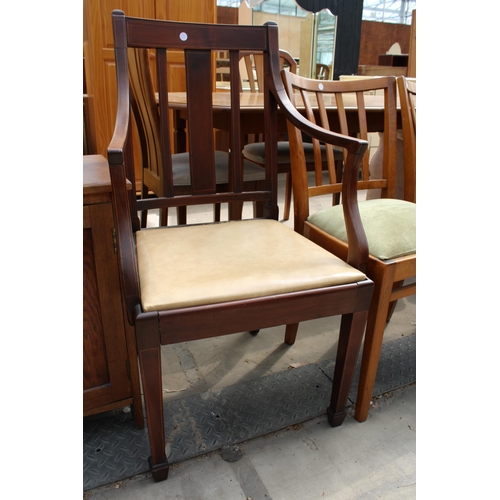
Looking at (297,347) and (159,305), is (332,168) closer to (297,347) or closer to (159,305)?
(297,347)

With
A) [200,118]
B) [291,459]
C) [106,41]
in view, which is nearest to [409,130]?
[200,118]

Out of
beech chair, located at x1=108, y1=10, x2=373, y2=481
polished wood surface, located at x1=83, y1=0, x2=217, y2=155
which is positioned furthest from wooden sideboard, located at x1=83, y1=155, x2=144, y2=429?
polished wood surface, located at x1=83, y1=0, x2=217, y2=155

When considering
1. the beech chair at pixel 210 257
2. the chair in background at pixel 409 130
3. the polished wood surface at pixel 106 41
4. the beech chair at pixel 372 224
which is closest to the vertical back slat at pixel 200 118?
the beech chair at pixel 210 257

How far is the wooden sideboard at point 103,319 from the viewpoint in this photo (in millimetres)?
1018

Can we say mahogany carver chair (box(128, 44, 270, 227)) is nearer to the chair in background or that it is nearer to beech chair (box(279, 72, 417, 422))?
beech chair (box(279, 72, 417, 422))

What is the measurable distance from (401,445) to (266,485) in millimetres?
404

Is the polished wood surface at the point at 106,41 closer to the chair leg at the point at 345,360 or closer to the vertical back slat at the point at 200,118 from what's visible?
the vertical back slat at the point at 200,118

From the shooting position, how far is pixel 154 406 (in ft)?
3.32

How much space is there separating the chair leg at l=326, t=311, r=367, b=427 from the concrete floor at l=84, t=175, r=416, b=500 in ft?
0.17

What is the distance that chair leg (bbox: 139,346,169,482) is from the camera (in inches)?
37.5

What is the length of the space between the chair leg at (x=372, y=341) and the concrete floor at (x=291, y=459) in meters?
→ 0.06

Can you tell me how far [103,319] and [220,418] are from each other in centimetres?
47

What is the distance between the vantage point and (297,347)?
66.0 inches

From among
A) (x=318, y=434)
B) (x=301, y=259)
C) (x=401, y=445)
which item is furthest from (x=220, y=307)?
(x=401, y=445)
